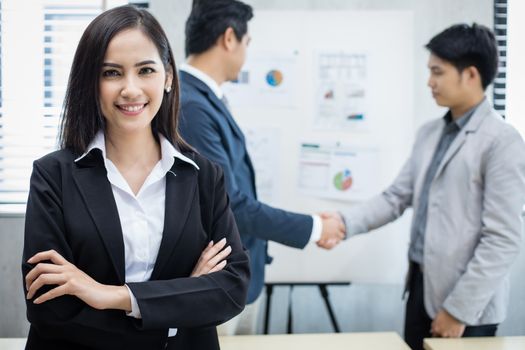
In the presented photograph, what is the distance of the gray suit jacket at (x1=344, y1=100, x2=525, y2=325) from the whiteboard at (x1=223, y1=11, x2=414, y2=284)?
2.26 feet

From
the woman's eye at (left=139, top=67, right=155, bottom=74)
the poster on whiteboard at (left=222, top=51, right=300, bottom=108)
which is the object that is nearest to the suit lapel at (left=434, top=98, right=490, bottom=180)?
the poster on whiteboard at (left=222, top=51, right=300, bottom=108)

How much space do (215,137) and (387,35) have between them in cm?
135

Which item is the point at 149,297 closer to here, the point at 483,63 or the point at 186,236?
the point at 186,236

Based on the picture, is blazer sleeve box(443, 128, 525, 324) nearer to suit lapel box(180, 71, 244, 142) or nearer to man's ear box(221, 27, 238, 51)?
suit lapel box(180, 71, 244, 142)

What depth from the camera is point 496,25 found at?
314 centimetres

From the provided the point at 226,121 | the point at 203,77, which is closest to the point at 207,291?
the point at 226,121

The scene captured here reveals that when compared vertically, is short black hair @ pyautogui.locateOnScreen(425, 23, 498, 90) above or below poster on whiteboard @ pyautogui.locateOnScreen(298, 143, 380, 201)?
above

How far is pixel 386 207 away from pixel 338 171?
0.42 meters

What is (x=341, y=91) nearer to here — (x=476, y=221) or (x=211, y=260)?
(x=476, y=221)

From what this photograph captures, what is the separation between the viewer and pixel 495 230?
81.0 inches

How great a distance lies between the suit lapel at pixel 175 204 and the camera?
52.7 inches

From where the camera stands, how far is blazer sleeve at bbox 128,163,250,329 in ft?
4.23

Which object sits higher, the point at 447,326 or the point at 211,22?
the point at 211,22

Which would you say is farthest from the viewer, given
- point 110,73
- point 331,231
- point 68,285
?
point 331,231
